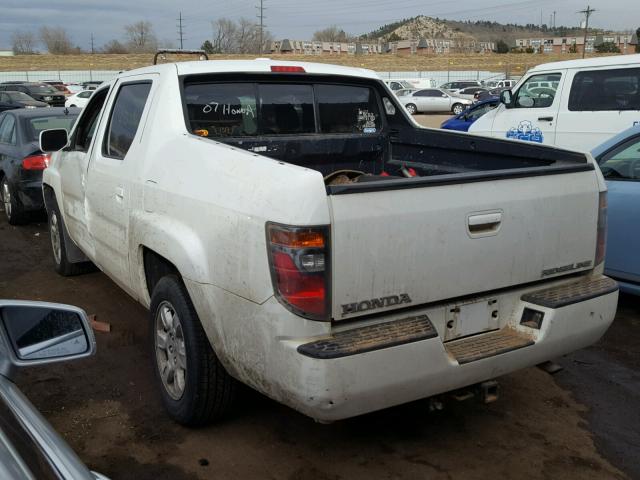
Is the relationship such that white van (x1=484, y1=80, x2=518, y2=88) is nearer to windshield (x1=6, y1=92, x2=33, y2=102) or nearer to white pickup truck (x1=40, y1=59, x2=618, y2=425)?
windshield (x1=6, y1=92, x2=33, y2=102)

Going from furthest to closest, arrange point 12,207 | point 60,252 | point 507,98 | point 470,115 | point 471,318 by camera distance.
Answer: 1. point 470,115
2. point 507,98
3. point 12,207
4. point 60,252
5. point 471,318

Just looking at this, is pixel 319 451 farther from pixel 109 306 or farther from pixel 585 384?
pixel 109 306

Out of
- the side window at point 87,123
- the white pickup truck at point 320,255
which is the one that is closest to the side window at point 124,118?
the white pickup truck at point 320,255

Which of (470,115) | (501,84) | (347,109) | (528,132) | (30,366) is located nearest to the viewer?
(30,366)

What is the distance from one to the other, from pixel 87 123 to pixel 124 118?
1307 mm

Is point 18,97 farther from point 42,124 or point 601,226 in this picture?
point 601,226

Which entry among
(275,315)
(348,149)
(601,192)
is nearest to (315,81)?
(348,149)

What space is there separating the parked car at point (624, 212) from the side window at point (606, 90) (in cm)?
358

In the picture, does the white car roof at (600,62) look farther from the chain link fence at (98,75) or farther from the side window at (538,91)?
the chain link fence at (98,75)

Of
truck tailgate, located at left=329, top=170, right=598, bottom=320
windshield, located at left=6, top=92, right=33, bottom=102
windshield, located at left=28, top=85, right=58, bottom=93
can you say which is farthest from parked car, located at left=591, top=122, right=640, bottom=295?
windshield, located at left=28, top=85, right=58, bottom=93

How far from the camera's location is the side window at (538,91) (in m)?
9.95

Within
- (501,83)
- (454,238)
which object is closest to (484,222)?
(454,238)

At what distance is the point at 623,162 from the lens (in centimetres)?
565

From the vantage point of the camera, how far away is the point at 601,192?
346 cm
